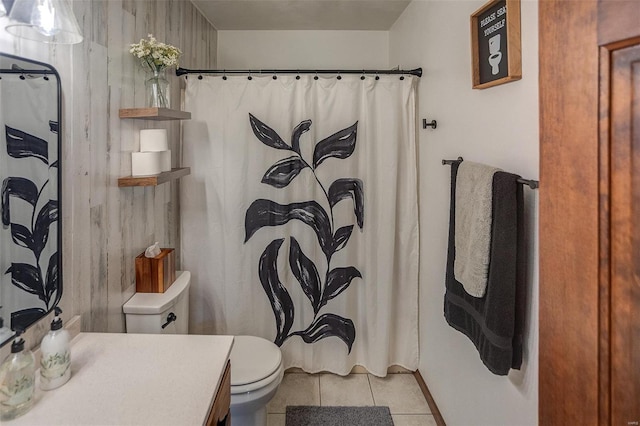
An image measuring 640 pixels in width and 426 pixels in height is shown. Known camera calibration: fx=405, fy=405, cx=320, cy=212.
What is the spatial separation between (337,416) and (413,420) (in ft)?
1.35

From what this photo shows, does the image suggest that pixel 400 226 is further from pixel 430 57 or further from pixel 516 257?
pixel 516 257

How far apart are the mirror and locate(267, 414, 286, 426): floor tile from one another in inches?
52.5

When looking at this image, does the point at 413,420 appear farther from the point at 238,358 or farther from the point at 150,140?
the point at 150,140

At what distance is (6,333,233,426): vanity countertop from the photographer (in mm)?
975

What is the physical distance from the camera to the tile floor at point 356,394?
223 cm

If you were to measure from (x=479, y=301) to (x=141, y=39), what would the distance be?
5.91ft

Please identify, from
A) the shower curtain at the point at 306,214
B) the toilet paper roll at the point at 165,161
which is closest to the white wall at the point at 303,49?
the shower curtain at the point at 306,214

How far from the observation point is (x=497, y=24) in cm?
139

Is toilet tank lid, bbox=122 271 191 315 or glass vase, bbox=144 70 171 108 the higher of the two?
glass vase, bbox=144 70 171 108

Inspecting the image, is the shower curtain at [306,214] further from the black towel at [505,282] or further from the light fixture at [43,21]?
the light fixture at [43,21]

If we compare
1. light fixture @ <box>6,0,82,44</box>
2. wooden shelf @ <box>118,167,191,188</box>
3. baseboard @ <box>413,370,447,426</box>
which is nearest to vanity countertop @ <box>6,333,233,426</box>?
wooden shelf @ <box>118,167,191,188</box>

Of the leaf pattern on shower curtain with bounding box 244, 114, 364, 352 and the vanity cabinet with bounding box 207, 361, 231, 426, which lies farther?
the leaf pattern on shower curtain with bounding box 244, 114, 364, 352

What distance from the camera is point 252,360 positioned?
6.24 ft

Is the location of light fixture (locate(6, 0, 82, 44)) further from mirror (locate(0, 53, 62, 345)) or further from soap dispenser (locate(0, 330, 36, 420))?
soap dispenser (locate(0, 330, 36, 420))
